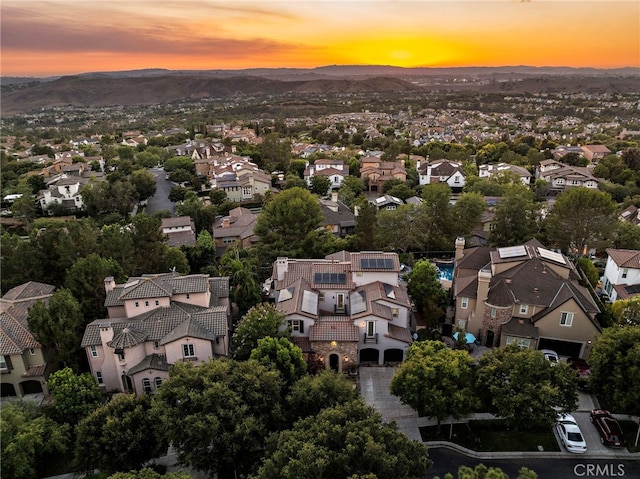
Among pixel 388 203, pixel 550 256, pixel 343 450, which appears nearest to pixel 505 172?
pixel 388 203

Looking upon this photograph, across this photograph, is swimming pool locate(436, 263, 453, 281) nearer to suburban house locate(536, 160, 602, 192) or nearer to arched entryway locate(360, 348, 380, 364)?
arched entryway locate(360, 348, 380, 364)

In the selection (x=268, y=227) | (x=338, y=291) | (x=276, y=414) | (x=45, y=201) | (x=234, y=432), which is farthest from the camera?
(x=45, y=201)

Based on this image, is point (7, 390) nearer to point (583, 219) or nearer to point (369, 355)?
point (369, 355)

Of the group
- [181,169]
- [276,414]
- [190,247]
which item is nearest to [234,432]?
[276,414]

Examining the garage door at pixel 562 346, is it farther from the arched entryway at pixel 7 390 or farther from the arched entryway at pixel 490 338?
the arched entryway at pixel 7 390

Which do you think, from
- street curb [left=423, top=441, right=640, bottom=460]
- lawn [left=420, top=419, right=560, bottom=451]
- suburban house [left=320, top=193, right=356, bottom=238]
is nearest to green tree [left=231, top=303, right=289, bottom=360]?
lawn [left=420, top=419, right=560, bottom=451]

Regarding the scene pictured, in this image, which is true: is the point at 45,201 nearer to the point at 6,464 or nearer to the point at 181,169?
the point at 181,169
